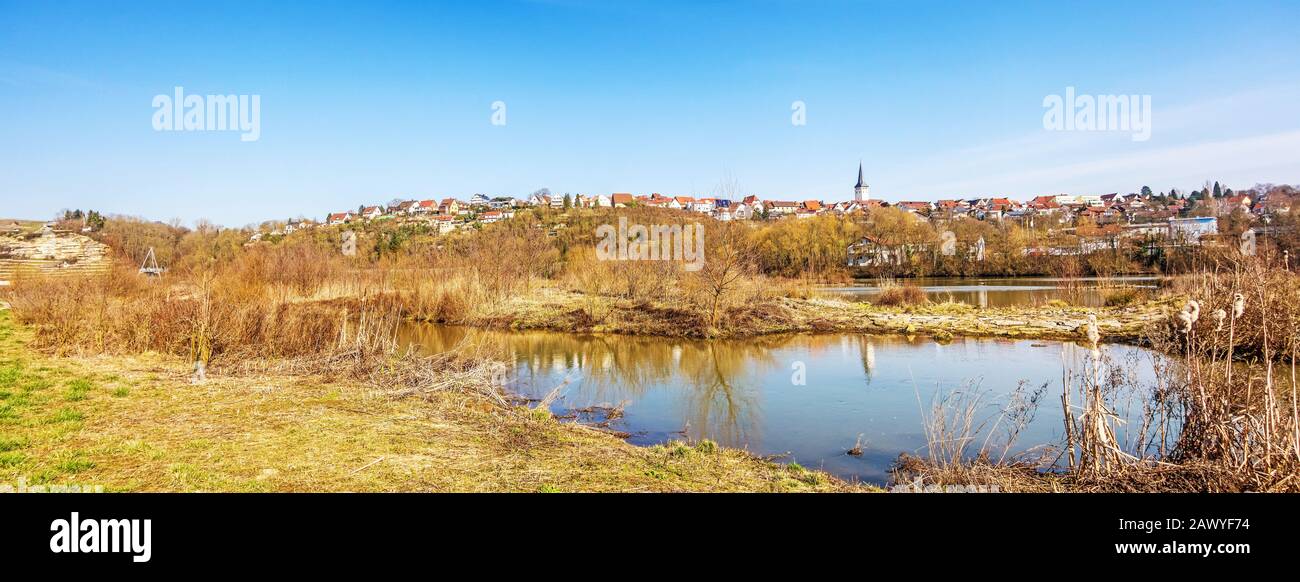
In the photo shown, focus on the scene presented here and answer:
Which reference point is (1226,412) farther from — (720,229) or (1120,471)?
(720,229)

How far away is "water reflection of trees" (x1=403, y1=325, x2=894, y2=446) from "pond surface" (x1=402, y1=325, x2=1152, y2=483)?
0.10 feet

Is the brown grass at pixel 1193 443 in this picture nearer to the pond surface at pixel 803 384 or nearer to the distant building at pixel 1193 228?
the pond surface at pixel 803 384

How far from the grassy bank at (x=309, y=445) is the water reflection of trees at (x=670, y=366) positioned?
2066 millimetres

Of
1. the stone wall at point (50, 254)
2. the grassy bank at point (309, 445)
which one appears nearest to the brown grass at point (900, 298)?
the grassy bank at point (309, 445)

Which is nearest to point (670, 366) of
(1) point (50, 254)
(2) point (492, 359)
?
(2) point (492, 359)

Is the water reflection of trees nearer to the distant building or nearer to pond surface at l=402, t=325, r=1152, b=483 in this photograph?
pond surface at l=402, t=325, r=1152, b=483

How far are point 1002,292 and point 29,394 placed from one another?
3427 centimetres

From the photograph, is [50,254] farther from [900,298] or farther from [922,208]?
[922,208]

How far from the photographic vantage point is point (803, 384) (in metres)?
11.6

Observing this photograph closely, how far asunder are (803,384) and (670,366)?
135 inches

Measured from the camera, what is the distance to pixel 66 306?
12383 mm

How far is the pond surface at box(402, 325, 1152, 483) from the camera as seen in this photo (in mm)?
8008

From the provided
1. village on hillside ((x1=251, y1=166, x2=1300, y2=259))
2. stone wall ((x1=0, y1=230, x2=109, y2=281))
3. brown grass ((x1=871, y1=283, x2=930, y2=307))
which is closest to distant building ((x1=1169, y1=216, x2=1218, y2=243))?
village on hillside ((x1=251, y1=166, x2=1300, y2=259))
